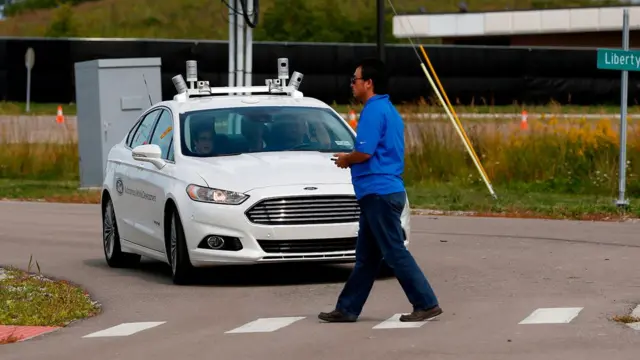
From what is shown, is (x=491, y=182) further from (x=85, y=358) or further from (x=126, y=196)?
(x=85, y=358)

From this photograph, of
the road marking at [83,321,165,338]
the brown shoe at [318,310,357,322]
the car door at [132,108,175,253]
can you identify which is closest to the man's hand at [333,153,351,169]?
the brown shoe at [318,310,357,322]

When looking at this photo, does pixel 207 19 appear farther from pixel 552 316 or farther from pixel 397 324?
pixel 397 324

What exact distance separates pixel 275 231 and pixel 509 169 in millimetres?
12834

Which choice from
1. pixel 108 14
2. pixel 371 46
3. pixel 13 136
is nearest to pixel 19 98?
pixel 371 46

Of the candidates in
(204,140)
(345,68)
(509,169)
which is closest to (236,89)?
(204,140)

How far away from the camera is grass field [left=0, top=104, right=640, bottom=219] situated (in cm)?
2208

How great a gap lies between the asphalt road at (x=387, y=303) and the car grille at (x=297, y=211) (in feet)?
1.87

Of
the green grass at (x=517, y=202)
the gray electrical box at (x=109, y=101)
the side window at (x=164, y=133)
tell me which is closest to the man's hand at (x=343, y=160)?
the side window at (x=164, y=133)

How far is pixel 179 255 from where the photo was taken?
1270 centimetres

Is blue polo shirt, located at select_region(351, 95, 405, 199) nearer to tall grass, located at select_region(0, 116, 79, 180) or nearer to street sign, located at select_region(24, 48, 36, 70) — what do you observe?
tall grass, located at select_region(0, 116, 79, 180)

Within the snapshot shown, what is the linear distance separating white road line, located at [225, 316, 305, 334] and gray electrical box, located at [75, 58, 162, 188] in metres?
14.2

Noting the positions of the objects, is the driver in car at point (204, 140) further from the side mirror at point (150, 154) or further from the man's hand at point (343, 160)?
the man's hand at point (343, 160)

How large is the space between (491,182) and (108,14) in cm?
5990

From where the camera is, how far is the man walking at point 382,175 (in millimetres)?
10070
